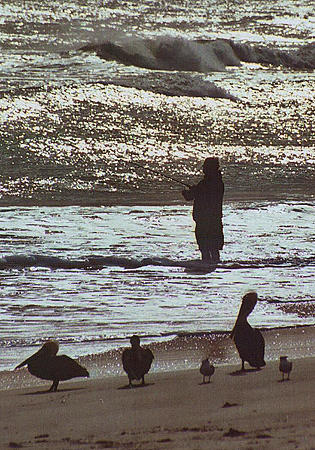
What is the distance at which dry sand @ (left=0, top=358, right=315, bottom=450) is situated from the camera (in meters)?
4.09

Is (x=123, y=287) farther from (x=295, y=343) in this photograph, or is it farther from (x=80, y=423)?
(x=80, y=423)

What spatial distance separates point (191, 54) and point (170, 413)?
24.2 meters

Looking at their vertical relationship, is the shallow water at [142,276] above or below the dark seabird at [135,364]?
below

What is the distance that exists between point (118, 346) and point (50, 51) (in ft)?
72.1

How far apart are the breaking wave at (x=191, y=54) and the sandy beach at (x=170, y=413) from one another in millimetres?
22571

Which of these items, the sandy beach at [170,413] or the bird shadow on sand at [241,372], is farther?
the bird shadow on sand at [241,372]

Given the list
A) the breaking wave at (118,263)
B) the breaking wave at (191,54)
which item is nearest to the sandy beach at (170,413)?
the breaking wave at (118,263)

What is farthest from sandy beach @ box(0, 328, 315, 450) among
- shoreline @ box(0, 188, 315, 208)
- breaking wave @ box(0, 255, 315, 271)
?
shoreline @ box(0, 188, 315, 208)

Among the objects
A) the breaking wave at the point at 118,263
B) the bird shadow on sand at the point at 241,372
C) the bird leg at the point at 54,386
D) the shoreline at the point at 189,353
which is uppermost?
the bird shadow on sand at the point at 241,372

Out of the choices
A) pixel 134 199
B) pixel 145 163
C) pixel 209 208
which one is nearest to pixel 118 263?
pixel 209 208

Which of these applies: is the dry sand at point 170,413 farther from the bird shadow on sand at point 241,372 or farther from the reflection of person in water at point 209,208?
the reflection of person in water at point 209,208

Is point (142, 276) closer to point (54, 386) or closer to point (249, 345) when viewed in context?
point (249, 345)

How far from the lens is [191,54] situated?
2811 centimetres

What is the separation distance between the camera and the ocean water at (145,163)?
337 inches
